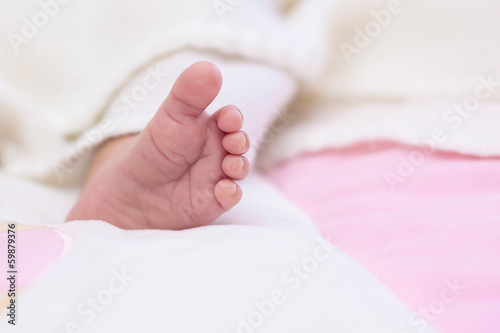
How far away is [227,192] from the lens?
21.1 inches

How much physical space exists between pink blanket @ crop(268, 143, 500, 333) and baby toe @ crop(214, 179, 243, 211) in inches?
4.5

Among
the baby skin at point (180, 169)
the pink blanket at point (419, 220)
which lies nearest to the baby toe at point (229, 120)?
the baby skin at point (180, 169)

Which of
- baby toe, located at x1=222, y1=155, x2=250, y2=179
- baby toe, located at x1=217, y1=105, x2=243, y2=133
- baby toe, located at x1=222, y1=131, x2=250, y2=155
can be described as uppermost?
baby toe, located at x1=217, y1=105, x2=243, y2=133

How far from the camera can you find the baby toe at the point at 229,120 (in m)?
0.52

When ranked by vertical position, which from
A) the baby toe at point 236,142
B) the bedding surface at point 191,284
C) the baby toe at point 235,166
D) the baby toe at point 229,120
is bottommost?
the bedding surface at point 191,284

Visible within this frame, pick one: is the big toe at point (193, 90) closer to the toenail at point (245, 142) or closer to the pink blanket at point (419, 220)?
the toenail at point (245, 142)

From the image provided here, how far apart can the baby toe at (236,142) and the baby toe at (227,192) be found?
0.11 feet

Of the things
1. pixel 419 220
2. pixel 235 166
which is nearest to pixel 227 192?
pixel 235 166

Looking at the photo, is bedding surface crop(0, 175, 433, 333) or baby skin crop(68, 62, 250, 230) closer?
bedding surface crop(0, 175, 433, 333)

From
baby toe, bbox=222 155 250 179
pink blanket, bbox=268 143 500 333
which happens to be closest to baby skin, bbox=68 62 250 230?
baby toe, bbox=222 155 250 179

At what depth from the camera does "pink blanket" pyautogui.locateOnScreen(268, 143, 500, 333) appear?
1.46ft

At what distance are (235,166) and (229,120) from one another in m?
0.05

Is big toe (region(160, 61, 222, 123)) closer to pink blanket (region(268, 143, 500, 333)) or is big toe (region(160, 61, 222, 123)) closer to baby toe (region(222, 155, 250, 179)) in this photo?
baby toe (region(222, 155, 250, 179))

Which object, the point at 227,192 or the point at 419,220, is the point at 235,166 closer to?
the point at 227,192
